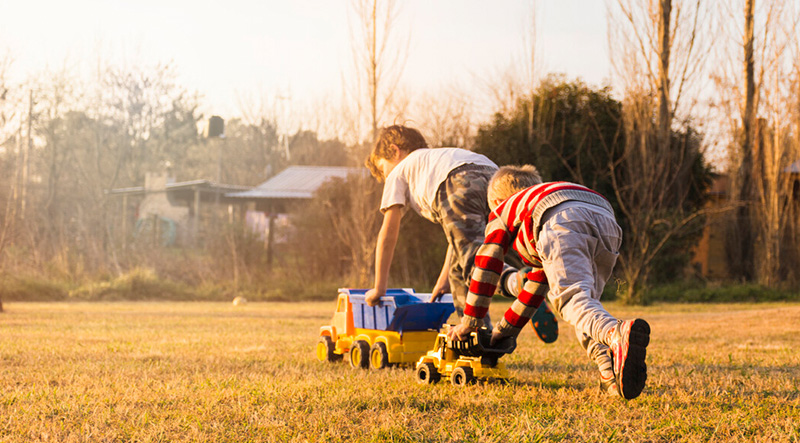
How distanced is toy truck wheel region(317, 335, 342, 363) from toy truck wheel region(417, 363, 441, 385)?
1312 millimetres

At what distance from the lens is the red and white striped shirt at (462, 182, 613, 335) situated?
11.7 feet

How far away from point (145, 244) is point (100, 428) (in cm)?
1858

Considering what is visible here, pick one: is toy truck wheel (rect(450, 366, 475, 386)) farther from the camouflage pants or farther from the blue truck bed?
the blue truck bed

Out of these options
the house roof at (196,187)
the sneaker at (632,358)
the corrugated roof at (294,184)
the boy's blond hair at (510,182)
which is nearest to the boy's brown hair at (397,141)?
the boy's blond hair at (510,182)

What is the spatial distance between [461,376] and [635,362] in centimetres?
128

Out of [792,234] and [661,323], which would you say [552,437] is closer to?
[661,323]

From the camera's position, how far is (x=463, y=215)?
14.6 feet

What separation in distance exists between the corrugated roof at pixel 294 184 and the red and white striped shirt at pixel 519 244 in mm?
19226

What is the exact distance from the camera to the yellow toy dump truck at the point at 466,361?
402 centimetres

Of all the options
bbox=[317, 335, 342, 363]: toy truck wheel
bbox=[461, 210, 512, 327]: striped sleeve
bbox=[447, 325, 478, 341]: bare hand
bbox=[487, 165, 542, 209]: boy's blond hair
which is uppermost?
bbox=[487, 165, 542, 209]: boy's blond hair

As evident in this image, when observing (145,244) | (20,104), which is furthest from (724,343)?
(20,104)

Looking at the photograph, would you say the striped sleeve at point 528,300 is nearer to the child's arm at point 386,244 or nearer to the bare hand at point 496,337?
the bare hand at point 496,337

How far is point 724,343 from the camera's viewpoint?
6922mm

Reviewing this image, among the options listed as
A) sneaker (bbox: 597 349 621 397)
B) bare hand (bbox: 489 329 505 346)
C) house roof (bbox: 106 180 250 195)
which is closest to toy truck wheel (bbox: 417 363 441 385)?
bare hand (bbox: 489 329 505 346)
